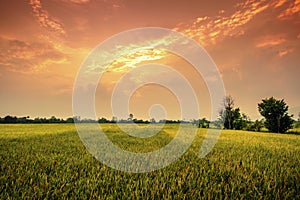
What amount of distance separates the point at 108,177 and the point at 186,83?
30.5ft

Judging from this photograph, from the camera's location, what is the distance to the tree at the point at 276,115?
3612 centimetres

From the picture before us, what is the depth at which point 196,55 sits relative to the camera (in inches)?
459

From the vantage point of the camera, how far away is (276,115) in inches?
1458

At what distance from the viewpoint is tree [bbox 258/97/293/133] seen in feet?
119

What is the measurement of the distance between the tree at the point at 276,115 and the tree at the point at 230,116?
5297mm

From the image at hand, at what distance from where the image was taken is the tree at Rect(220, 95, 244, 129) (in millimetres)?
43375

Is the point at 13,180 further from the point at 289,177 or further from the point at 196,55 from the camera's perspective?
the point at 196,55

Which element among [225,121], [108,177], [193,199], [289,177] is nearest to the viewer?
[193,199]

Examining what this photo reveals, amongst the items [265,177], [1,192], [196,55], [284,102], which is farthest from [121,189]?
[284,102]

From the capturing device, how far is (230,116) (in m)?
44.5

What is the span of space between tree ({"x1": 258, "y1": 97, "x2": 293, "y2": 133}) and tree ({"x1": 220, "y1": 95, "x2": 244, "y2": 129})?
530 centimetres

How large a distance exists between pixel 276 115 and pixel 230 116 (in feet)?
29.5

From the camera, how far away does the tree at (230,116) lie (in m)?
43.4

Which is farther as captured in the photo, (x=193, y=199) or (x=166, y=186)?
(x=166, y=186)
